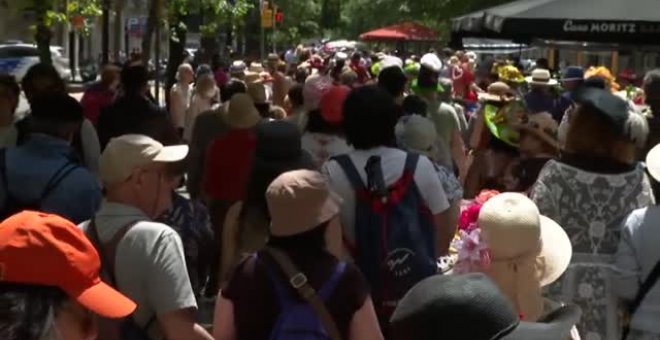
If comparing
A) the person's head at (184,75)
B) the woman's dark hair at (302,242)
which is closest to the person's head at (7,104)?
the woman's dark hair at (302,242)

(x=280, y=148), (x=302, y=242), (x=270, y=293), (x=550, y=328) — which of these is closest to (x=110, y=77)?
(x=280, y=148)

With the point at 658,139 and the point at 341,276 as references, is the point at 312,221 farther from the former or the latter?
the point at 658,139

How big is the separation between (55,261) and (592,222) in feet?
10.5

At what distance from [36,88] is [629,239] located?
4.60 metres

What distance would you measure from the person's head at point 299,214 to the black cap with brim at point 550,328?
130 cm

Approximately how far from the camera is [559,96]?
45.9ft

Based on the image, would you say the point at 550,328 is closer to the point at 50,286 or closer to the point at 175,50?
the point at 50,286

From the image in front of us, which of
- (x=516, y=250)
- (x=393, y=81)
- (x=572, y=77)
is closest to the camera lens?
(x=516, y=250)

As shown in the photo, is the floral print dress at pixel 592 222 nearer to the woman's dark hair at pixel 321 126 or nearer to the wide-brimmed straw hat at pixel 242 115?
the woman's dark hair at pixel 321 126

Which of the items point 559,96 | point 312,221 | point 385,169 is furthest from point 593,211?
point 559,96

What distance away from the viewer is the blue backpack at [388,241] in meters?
5.70

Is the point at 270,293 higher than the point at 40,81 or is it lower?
lower

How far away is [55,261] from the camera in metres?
3.13

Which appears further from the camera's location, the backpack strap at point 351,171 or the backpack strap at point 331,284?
the backpack strap at point 351,171
